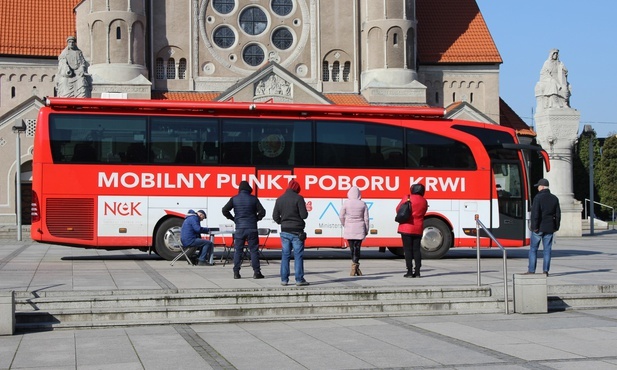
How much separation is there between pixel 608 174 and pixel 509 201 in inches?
2113

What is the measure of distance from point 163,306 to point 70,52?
3396 centimetres

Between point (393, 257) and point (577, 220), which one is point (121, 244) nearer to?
point (393, 257)

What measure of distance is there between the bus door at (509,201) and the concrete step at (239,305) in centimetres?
921

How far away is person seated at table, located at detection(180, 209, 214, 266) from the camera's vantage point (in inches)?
866

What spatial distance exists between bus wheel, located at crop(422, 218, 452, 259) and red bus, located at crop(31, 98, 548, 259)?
3cm

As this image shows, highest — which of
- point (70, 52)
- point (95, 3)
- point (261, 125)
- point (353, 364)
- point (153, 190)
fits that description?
point (95, 3)

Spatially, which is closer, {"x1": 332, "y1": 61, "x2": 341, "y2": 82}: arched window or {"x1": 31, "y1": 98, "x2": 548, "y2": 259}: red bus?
{"x1": 31, "y1": 98, "x2": 548, "y2": 259}: red bus

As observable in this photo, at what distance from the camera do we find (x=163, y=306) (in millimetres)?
14891

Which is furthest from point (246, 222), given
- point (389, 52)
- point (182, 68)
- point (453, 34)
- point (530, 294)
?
point (453, 34)

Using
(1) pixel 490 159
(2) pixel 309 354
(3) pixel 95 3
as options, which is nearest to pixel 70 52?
(3) pixel 95 3

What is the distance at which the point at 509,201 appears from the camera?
25438 mm

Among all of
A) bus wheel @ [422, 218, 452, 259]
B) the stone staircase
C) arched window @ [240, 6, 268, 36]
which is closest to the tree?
arched window @ [240, 6, 268, 36]

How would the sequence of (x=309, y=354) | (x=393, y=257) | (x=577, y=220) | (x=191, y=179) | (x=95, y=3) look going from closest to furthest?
(x=309, y=354), (x=191, y=179), (x=393, y=257), (x=577, y=220), (x=95, y=3)

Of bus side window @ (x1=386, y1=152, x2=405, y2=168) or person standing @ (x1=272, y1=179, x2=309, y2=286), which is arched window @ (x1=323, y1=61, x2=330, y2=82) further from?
person standing @ (x1=272, y1=179, x2=309, y2=286)
